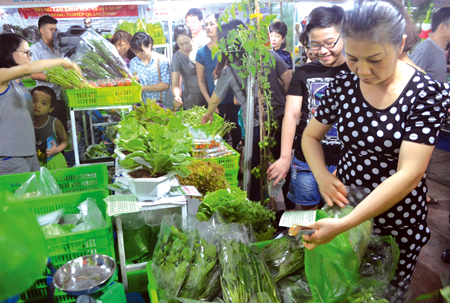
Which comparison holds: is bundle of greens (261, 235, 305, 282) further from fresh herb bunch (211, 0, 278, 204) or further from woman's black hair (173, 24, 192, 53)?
woman's black hair (173, 24, 192, 53)

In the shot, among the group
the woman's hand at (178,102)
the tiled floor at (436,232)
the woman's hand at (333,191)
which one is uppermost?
the woman's hand at (333,191)

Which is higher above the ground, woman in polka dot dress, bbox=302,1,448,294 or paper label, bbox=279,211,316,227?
woman in polka dot dress, bbox=302,1,448,294

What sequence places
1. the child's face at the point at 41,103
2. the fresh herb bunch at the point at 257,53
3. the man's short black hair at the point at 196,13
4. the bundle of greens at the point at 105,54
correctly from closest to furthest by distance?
the fresh herb bunch at the point at 257,53 < the bundle of greens at the point at 105,54 < the man's short black hair at the point at 196,13 < the child's face at the point at 41,103

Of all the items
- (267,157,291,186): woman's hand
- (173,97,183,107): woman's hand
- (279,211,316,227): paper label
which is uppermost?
(279,211,316,227): paper label

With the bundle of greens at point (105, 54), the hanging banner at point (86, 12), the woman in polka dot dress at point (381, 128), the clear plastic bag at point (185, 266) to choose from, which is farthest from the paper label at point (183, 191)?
the hanging banner at point (86, 12)

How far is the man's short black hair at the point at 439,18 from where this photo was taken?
8.87 feet

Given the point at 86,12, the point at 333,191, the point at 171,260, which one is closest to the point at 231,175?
the point at 171,260

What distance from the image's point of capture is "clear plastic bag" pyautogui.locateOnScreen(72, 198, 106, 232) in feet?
4.98

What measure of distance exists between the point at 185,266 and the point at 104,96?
1990 millimetres

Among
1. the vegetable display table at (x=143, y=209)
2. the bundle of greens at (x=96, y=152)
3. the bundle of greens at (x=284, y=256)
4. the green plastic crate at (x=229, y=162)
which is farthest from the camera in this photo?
the bundle of greens at (x=96, y=152)

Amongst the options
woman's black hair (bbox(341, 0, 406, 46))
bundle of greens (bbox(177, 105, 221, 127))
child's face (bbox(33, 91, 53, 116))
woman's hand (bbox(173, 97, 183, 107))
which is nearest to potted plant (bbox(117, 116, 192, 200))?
woman's black hair (bbox(341, 0, 406, 46))

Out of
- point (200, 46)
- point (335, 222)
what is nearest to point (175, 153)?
point (335, 222)

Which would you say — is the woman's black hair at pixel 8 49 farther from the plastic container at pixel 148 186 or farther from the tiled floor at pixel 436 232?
the tiled floor at pixel 436 232

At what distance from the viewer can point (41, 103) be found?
11.5 feet
